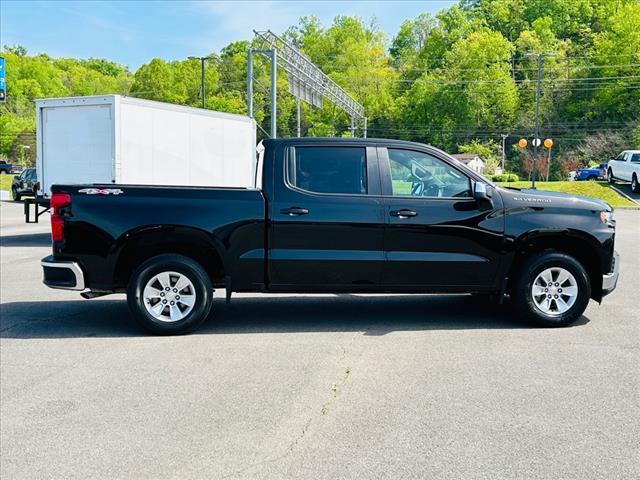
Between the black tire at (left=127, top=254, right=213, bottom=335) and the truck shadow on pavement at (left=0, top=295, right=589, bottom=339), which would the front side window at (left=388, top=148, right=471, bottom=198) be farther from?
the black tire at (left=127, top=254, right=213, bottom=335)

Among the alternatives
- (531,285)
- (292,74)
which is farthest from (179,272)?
(292,74)

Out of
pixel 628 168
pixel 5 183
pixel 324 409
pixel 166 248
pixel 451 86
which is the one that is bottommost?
pixel 324 409

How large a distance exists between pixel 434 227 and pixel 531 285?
1.22 meters

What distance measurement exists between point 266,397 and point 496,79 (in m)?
94.6

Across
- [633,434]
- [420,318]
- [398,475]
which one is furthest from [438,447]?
[420,318]

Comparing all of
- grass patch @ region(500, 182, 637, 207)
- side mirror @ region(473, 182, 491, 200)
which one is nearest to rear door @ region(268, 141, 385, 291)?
side mirror @ region(473, 182, 491, 200)

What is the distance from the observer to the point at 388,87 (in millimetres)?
100625

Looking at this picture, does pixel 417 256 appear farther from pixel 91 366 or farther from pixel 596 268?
pixel 91 366

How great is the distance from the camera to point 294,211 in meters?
6.75

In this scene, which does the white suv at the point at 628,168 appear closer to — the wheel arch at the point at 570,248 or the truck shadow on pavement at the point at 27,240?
the truck shadow on pavement at the point at 27,240

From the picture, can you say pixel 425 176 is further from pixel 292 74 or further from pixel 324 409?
pixel 292 74

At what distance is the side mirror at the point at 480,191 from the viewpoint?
6777mm

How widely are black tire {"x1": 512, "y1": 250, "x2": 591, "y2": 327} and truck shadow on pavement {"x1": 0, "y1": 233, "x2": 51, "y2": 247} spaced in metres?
12.1

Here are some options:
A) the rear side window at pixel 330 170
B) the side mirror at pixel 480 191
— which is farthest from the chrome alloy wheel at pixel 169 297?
the side mirror at pixel 480 191
